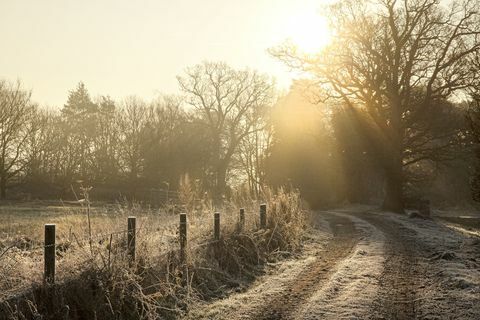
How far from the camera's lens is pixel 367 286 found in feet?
30.2

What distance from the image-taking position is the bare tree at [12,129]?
4475cm

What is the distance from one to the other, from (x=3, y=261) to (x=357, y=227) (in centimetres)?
1536

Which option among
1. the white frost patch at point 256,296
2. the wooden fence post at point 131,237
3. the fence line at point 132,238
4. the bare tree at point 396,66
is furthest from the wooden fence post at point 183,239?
the bare tree at point 396,66

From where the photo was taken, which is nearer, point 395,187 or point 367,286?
point 367,286

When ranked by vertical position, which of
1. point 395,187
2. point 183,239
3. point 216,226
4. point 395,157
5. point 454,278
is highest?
point 395,157

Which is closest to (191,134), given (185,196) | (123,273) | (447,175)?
(447,175)

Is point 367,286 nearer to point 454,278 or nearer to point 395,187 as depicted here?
point 454,278

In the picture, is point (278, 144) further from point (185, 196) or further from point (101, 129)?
point (185, 196)

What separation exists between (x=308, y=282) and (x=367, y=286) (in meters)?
1.15

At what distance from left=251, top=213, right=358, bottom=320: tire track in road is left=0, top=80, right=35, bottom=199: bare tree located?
37.9 m

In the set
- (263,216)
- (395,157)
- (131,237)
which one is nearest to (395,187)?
(395,157)

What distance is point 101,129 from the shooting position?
186 feet

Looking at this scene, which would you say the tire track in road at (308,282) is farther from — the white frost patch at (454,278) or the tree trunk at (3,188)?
the tree trunk at (3,188)

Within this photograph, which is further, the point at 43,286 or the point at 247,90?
the point at 247,90
